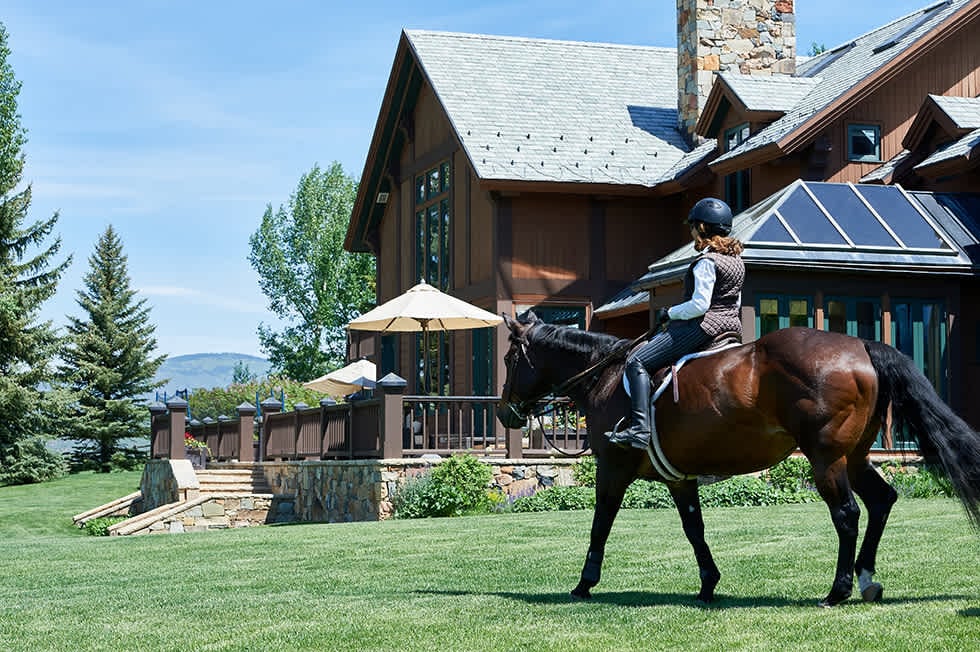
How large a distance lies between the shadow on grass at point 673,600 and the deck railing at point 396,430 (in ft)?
25.7

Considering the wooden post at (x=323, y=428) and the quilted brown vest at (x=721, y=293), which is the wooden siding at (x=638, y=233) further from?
the quilted brown vest at (x=721, y=293)

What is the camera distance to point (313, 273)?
65.0 m

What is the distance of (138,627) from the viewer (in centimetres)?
874

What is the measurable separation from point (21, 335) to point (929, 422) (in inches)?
1477

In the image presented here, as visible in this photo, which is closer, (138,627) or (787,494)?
(138,627)

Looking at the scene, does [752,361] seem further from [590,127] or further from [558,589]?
[590,127]

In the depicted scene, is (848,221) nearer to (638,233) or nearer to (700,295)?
(638,233)

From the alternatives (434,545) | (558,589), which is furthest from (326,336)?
(558,589)

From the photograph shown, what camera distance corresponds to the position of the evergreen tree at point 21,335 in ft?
136

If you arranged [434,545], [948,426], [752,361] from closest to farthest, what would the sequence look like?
[948,426]
[752,361]
[434,545]

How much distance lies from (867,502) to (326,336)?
56671 millimetres

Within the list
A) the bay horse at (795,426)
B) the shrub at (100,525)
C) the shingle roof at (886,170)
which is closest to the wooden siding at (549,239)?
the shingle roof at (886,170)

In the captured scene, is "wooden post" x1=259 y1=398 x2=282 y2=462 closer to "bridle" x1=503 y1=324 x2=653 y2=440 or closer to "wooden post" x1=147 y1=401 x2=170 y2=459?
"wooden post" x1=147 y1=401 x2=170 y2=459

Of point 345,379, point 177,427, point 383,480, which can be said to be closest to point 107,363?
point 177,427
